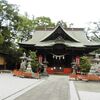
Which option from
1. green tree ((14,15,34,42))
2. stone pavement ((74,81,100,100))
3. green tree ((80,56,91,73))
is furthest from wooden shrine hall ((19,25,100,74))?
stone pavement ((74,81,100,100))

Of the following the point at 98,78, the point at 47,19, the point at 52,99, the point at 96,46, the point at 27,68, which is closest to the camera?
the point at 52,99

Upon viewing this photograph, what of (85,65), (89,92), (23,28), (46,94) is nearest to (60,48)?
(85,65)

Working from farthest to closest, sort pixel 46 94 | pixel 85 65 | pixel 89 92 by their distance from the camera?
pixel 85 65 → pixel 89 92 → pixel 46 94

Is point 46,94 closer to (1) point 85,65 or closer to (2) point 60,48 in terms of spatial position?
(1) point 85,65

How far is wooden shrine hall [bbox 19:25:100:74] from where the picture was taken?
4397 cm

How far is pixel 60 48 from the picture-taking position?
146ft

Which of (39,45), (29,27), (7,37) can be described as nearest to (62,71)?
(39,45)

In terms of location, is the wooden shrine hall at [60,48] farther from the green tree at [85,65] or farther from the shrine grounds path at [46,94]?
the shrine grounds path at [46,94]

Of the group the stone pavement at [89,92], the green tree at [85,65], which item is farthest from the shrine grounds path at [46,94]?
the green tree at [85,65]

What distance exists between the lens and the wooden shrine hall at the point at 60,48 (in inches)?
1731

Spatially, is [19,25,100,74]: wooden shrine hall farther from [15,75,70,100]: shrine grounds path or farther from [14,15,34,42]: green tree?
[15,75,70,100]: shrine grounds path

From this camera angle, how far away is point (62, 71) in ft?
146

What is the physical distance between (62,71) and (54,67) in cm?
135

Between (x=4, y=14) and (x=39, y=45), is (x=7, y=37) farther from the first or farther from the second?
(x=39, y=45)
